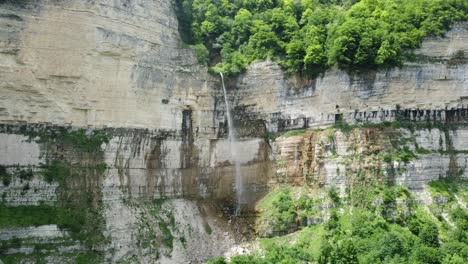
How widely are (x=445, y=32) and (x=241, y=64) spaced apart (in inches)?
536

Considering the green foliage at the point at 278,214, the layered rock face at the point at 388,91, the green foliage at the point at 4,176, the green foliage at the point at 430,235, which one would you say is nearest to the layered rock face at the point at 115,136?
the green foliage at the point at 4,176

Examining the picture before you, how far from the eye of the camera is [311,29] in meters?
35.5

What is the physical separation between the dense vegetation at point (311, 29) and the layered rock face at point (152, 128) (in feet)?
3.61

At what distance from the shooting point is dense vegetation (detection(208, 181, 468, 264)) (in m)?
26.6

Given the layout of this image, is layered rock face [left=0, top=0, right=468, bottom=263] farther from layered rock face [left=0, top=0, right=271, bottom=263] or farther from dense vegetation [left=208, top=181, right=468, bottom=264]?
dense vegetation [left=208, top=181, right=468, bottom=264]

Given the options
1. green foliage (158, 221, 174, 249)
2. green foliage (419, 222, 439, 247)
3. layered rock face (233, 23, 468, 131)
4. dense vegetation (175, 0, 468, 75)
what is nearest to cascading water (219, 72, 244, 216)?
dense vegetation (175, 0, 468, 75)

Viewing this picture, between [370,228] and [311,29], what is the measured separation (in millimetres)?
14469

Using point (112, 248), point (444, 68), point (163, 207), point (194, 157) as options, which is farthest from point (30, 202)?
point (444, 68)

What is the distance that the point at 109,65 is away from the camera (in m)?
31.1

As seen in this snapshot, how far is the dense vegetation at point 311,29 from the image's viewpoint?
3281 centimetres

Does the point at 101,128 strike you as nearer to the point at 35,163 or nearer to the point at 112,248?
the point at 35,163

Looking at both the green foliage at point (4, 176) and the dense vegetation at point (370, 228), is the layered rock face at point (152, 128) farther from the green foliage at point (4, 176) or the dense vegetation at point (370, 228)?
the dense vegetation at point (370, 228)

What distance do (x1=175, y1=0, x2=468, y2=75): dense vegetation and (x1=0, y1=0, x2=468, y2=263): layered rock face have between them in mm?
1101

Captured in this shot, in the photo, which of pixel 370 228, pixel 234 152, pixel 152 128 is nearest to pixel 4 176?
pixel 152 128
